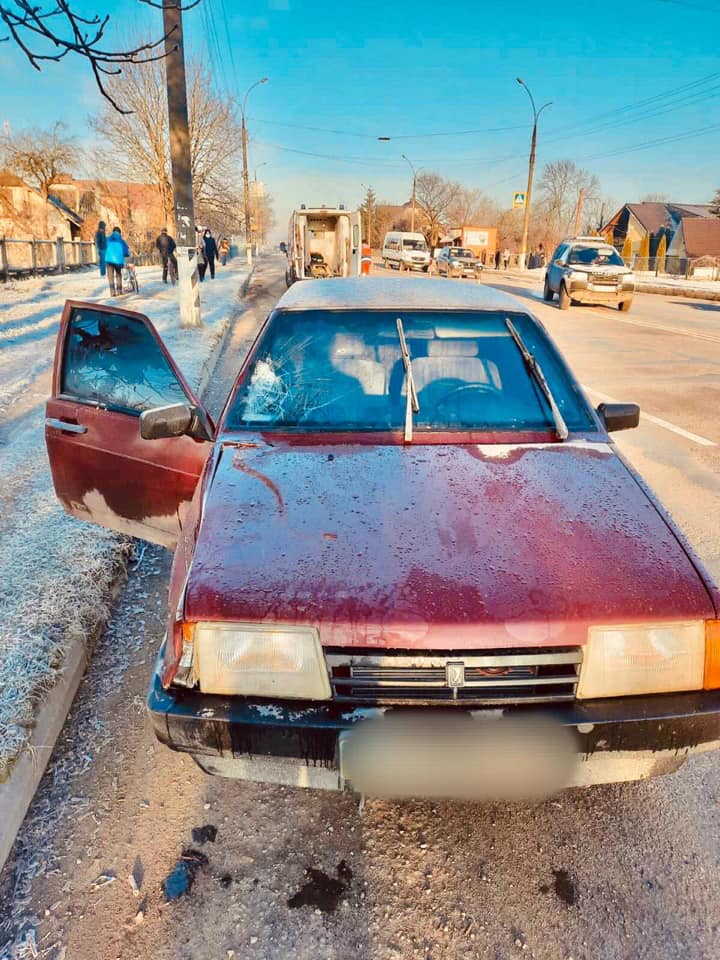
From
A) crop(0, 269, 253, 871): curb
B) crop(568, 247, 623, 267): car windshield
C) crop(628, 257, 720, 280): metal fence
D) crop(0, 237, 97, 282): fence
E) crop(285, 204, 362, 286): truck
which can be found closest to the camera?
crop(0, 269, 253, 871): curb

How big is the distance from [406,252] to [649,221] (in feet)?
126

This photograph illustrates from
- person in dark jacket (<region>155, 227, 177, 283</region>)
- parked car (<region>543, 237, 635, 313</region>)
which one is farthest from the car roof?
person in dark jacket (<region>155, 227, 177, 283</region>)

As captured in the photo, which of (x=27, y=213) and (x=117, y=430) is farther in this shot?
(x=27, y=213)

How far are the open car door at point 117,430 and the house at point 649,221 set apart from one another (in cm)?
6757

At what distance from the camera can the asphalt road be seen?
178 centimetres

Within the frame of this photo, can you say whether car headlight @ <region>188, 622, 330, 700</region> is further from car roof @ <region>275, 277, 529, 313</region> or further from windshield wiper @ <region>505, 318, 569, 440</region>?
car roof @ <region>275, 277, 529, 313</region>

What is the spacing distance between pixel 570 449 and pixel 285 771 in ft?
5.29

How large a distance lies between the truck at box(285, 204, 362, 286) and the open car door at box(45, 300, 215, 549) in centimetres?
1681

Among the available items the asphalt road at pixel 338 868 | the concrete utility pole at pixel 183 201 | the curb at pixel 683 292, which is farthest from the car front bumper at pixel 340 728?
the curb at pixel 683 292

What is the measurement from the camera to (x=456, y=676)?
67.4 inches

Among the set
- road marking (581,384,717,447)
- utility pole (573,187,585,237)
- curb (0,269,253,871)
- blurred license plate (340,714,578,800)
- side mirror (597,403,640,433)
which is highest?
utility pole (573,187,585,237)

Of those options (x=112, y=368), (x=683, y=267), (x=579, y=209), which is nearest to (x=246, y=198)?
(x=683, y=267)

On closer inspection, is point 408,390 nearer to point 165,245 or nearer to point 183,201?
point 183,201

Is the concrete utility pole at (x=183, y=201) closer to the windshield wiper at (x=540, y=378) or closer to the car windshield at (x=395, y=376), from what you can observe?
the car windshield at (x=395, y=376)
